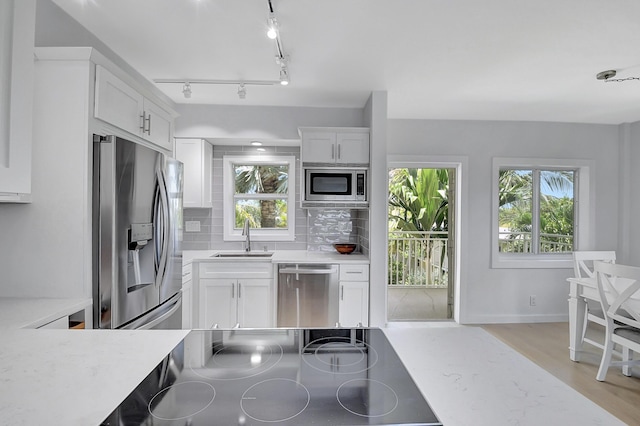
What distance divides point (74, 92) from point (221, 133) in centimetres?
190

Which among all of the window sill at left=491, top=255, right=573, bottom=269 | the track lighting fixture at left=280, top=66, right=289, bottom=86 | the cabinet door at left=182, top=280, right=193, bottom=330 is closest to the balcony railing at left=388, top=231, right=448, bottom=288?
the window sill at left=491, top=255, right=573, bottom=269

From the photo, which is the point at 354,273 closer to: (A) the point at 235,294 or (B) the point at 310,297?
(B) the point at 310,297

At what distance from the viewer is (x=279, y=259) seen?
10.7 ft

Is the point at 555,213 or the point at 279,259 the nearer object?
the point at 279,259

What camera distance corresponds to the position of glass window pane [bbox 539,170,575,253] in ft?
14.3

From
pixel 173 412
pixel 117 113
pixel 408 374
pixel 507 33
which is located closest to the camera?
pixel 173 412

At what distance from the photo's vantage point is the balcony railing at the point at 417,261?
18.5ft

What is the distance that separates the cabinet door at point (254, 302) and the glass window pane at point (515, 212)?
3.10m

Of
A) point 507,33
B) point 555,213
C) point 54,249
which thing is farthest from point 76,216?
point 555,213

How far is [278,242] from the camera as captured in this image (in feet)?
13.1

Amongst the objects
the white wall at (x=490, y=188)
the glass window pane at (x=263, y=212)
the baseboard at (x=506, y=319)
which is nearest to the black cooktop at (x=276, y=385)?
the glass window pane at (x=263, y=212)

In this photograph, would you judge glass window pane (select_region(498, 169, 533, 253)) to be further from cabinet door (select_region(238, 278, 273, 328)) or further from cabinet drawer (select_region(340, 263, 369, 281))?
cabinet door (select_region(238, 278, 273, 328))

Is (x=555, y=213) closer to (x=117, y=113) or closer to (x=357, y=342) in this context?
(x=357, y=342)

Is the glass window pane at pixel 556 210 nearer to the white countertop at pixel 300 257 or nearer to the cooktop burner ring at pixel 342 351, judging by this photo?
the white countertop at pixel 300 257
